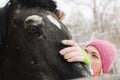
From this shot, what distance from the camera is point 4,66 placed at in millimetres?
3078

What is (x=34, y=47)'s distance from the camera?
9.77ft

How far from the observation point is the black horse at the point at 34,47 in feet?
9.60

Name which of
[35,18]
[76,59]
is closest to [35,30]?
[35,18]

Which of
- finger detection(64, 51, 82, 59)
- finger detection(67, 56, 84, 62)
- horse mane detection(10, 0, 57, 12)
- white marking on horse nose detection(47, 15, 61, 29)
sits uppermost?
horse mane detection(10, 0, 57, 12)

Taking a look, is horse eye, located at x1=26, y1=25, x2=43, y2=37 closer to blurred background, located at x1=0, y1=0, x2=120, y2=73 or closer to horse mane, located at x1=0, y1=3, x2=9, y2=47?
horse mane, located at x1=0, y1=3, x2=9, y2=47

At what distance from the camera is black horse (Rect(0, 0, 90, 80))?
293 cm

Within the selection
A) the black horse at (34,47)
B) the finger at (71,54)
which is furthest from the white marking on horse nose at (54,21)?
the finger at (71,54)

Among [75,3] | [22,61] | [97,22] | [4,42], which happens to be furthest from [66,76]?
[75,3]

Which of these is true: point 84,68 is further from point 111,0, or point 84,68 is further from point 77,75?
point 111,0

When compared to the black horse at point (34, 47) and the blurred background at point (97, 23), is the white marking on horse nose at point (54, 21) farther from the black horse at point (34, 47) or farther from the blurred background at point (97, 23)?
→ the blurred background at point (97, 23)

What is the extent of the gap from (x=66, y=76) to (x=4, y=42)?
55 cm

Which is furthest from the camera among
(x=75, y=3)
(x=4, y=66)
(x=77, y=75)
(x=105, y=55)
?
(x=75, y=3)

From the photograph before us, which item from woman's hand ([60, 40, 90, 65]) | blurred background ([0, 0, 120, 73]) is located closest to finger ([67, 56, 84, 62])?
woman's hand ([60, 40, 90, 65])

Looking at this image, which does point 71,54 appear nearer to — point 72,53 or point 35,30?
point 72,53
